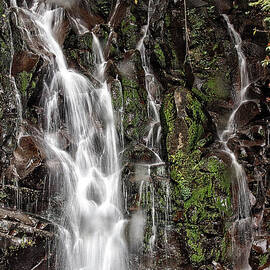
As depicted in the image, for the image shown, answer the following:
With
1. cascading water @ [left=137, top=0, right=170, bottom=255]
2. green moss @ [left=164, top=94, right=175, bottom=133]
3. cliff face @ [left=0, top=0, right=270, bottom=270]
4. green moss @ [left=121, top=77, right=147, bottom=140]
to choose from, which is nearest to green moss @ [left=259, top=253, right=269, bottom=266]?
cliff face @ [left=0, top=0, right=270, bottom=270]

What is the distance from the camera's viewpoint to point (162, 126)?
336 inches

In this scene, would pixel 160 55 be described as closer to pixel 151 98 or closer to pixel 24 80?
pixel 151 98

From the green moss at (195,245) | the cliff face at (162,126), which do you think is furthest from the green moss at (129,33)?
the green moss at (195,245)

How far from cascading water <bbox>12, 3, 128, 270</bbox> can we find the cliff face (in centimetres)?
24

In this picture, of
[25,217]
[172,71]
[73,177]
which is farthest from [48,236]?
[172,71]

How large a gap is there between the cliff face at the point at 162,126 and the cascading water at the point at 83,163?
244mm

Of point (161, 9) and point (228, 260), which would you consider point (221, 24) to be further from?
point (228, 260)

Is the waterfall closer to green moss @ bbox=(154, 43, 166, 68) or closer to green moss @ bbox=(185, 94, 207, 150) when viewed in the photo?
green moss @ bbox=(185, 94, 207, 150)

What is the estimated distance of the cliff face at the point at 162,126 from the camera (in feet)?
22.9

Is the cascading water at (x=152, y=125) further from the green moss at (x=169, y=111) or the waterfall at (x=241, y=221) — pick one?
the waterfall at (x=241, y=221)

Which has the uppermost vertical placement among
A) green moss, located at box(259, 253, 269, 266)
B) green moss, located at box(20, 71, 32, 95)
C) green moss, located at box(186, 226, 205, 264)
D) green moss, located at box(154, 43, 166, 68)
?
green moss, located at box(154, 43, 166, 68)

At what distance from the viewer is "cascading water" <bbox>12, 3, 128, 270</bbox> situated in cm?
738

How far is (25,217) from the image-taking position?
22.2ft

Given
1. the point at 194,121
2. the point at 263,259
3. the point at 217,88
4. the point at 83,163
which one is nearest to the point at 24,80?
the point at 83,163
